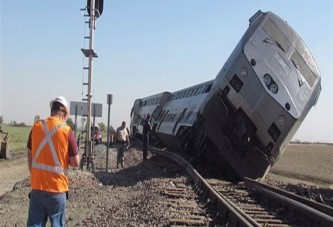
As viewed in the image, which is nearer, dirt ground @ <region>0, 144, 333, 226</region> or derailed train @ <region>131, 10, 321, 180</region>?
dirt ground @ <region>0, 144, 333, 226</region>

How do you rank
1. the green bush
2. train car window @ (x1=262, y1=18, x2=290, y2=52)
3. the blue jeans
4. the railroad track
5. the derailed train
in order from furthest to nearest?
the green bush < train car window @ (x1=262, y1=18, x2=290, y2=52) < the derailed train < the railroad track < the blue jeans

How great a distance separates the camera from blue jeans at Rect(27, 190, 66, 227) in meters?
4.80

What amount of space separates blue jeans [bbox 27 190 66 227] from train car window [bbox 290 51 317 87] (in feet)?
27.8

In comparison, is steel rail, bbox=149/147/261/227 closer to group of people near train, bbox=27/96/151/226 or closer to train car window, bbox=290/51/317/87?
group of people near train, bbox=27/96/151/226

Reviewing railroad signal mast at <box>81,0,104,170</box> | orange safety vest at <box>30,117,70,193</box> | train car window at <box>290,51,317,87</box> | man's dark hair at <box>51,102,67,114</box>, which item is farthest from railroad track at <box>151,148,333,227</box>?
railroad signal mast at <box>81,0,104,170</box>

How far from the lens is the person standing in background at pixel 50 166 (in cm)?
481

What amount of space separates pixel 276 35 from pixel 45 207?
8.68m

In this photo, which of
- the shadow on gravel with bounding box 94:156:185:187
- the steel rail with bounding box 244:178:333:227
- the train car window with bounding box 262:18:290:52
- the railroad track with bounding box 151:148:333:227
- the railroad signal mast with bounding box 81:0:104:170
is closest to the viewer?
the steel rail with bounding box 244:178:333:227

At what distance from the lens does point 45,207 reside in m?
4.86

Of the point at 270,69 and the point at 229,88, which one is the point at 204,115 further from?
the point at 270,69

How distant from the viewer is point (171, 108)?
68.2 ft

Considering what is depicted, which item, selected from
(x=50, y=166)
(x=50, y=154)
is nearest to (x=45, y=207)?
(x=50, y=166)

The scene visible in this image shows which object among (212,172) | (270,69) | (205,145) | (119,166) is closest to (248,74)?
(270,69)

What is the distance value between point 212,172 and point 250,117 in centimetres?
268
